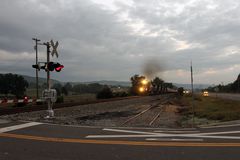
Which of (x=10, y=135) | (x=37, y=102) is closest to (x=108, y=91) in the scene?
(x=37, y=102)

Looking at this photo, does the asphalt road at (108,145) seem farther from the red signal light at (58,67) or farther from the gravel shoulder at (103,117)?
the red signal light at (58,67)

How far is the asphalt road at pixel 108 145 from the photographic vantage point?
8.03m

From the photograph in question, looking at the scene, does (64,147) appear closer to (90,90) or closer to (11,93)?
(11,93)

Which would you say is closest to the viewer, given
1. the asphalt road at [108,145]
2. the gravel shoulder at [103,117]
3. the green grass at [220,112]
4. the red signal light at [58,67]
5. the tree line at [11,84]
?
the asphalt road at [108,145]

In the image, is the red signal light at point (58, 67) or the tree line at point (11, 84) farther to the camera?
the tree line at point (11, 84)

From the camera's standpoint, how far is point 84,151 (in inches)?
338

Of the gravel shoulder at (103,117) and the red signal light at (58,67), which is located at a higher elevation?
the red signal light at (58,67)

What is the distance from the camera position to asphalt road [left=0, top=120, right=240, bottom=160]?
8031 mm

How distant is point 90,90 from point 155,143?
163465 millimetres

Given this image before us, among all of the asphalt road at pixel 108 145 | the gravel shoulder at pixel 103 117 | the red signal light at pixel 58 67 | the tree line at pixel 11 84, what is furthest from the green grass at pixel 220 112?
the tree line at pixel 11 84

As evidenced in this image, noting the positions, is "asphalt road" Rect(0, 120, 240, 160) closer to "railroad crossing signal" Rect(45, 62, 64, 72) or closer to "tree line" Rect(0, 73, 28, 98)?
"railroad crossing signal" Rect(45, 62, 64, 72)

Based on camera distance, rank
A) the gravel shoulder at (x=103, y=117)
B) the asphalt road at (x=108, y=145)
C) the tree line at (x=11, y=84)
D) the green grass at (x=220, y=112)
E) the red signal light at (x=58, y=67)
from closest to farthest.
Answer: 1. the asphalt road at (x=108, y=145)
2. the red signal light at (x=58, y=67)
3. the gravel shoulder at (x=103, y=117)
4. the green grass at (x=220, y=112)
5. the tree line at (x=11, y=84)

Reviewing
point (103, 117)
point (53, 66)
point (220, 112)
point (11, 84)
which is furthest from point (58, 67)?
point (11, 84)

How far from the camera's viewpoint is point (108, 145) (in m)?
9.49
